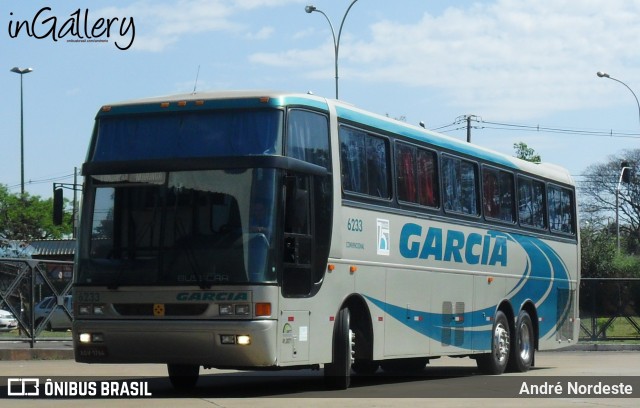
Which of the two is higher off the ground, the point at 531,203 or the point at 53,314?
the point at 531,203

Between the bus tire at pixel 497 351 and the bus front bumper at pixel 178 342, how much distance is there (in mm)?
8151

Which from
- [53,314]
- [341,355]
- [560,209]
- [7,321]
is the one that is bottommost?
[341,355]

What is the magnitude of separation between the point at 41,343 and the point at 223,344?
14.7 m

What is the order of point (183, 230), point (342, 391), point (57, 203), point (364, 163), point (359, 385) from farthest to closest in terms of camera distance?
point (359, 385) < point (364, 163) < point (342, 391) < point (57, 203) < point (183, 230)

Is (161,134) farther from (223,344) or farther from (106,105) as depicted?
(223,344)

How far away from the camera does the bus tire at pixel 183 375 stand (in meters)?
16.5

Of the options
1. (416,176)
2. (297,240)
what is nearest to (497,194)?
(416,176)

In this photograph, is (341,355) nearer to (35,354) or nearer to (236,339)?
(236,339)

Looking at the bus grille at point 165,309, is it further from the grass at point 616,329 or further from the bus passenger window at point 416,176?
the grass at point 616,329

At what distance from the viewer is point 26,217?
102 metres

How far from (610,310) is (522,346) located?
1184 cm

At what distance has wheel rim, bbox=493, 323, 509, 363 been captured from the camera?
21.8 m

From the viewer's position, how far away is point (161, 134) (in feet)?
49.4

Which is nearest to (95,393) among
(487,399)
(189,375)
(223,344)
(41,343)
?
(189,375)
